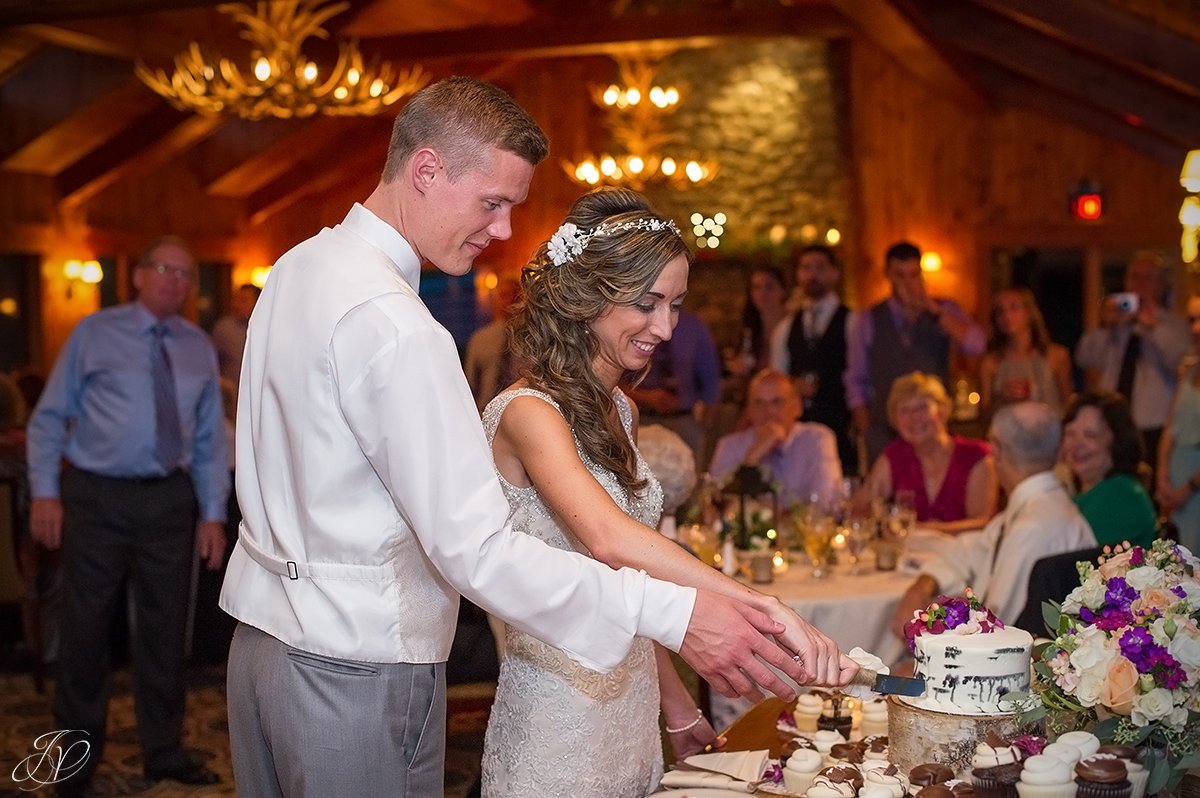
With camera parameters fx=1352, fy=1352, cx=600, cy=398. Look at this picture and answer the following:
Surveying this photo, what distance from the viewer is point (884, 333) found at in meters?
7.07

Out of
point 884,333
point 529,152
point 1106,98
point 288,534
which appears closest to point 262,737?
point 288,534

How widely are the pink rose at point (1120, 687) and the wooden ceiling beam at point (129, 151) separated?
10471 mm

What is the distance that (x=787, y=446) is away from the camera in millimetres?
5441

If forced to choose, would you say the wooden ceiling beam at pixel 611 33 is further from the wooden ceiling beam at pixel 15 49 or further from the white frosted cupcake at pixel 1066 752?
the white frosted cupcake at pixel 1066 752

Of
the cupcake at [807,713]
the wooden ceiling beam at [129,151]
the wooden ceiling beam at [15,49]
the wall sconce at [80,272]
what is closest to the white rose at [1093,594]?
the cupcake at [807,713]

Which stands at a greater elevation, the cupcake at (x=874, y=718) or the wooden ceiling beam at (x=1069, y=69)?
the wooden ceiling beam at (x=1069, y=69)

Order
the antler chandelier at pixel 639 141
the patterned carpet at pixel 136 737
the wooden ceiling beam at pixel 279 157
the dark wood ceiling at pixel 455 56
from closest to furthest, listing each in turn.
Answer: the patterned carpet at pixel 136 737, the dark wood ceiling at pixel 455 56, the antler chandelier at pixel 639 141, the wooden ceiling beam at pixel 279 157

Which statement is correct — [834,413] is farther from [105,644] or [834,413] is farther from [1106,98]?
[105,644]

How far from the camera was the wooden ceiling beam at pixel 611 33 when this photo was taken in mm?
10617

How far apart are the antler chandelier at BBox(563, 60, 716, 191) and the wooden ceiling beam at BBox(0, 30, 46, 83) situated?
13.3 ft

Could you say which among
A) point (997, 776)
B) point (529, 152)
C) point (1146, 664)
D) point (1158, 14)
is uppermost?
point (1158, 14)

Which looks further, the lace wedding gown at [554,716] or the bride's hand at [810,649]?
the lace wedding gown at [554,716]

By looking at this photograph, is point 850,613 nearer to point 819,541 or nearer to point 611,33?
point 819,541

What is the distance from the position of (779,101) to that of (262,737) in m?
11.6
